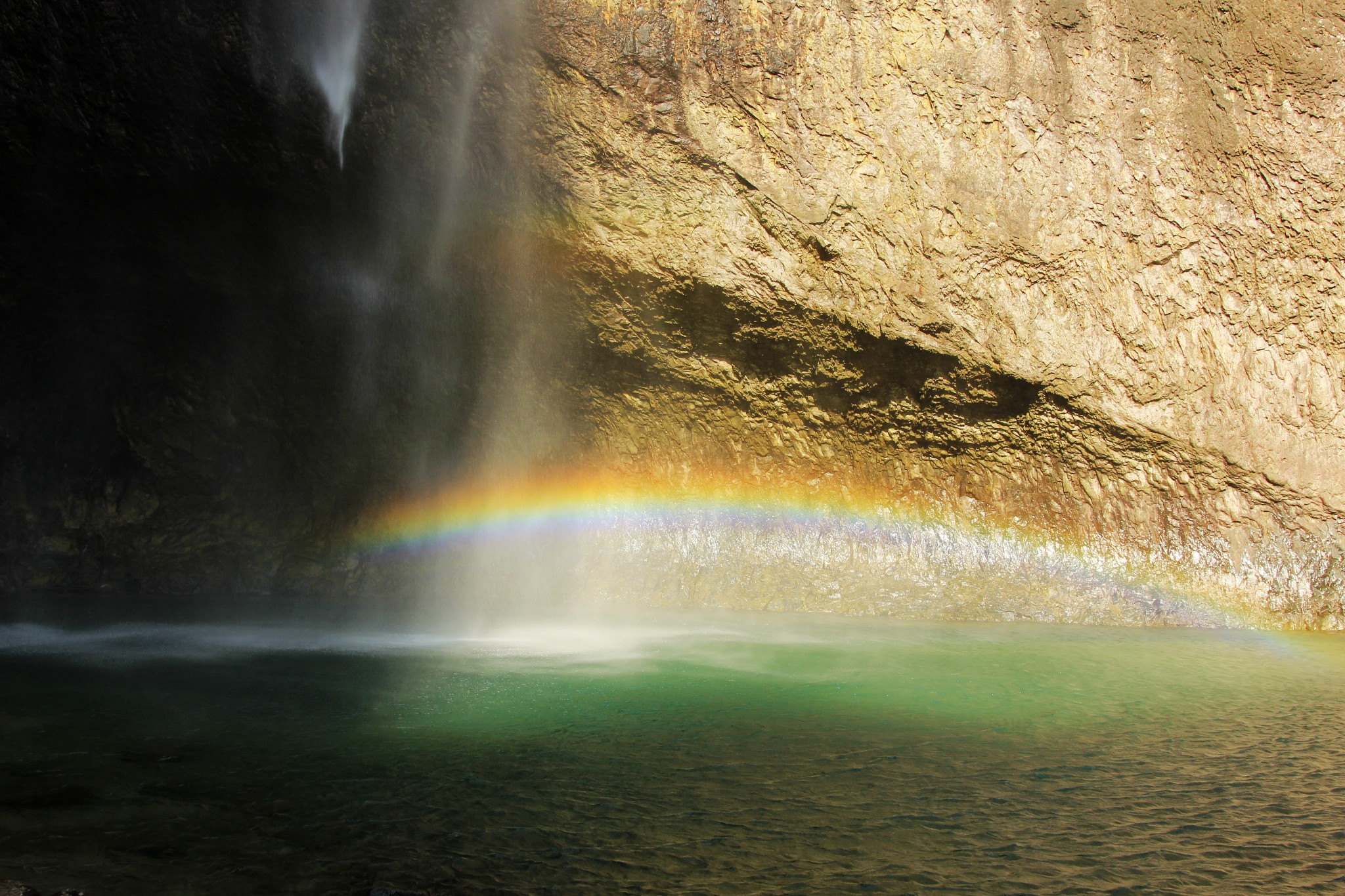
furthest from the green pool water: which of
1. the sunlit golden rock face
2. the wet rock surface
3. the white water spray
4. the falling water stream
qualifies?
the white water spray

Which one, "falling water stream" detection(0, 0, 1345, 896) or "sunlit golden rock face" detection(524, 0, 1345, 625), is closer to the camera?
"falling water stream" detection(0, 0, 1345, 896)

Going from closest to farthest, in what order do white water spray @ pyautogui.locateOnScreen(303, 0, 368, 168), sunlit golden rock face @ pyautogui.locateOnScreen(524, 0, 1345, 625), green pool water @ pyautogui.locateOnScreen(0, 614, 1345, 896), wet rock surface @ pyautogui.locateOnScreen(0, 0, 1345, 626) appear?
1. green pool water @ pyautogui.locateOnScreen(0, 614, 1345, 896)
2. white water spray @ pyautogui.locateOnScreen(303, 0, 368, 168)
3. wet rock surface @ pyautogui.locateOnScreen(0, 0, 1345, 626)
4. sunlit golden rock face @ pyautogui.locateOnScreen(524, 0, 1345, 625)

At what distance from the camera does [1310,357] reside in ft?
25.8

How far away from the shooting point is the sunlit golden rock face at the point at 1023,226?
7.17 meters

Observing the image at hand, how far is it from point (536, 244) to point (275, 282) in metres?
2.44

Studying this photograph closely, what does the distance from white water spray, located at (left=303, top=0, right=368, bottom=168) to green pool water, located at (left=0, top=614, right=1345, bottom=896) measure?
13.8ft

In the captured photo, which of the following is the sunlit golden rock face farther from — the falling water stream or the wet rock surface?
the falling water stream

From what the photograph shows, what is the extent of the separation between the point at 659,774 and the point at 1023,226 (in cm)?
599

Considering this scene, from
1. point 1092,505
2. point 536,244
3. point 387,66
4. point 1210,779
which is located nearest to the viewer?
point 1210,779

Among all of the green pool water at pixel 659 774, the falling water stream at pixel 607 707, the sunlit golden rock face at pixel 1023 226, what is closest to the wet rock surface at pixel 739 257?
the sunlit golden rock face at pixel 1023 226

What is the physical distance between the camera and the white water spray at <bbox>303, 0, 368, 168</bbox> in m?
6.71

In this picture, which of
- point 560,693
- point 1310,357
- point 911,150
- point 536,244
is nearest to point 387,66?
point 536,244

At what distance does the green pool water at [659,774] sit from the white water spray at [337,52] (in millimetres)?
4207

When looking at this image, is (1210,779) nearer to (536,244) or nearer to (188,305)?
(536,244)
